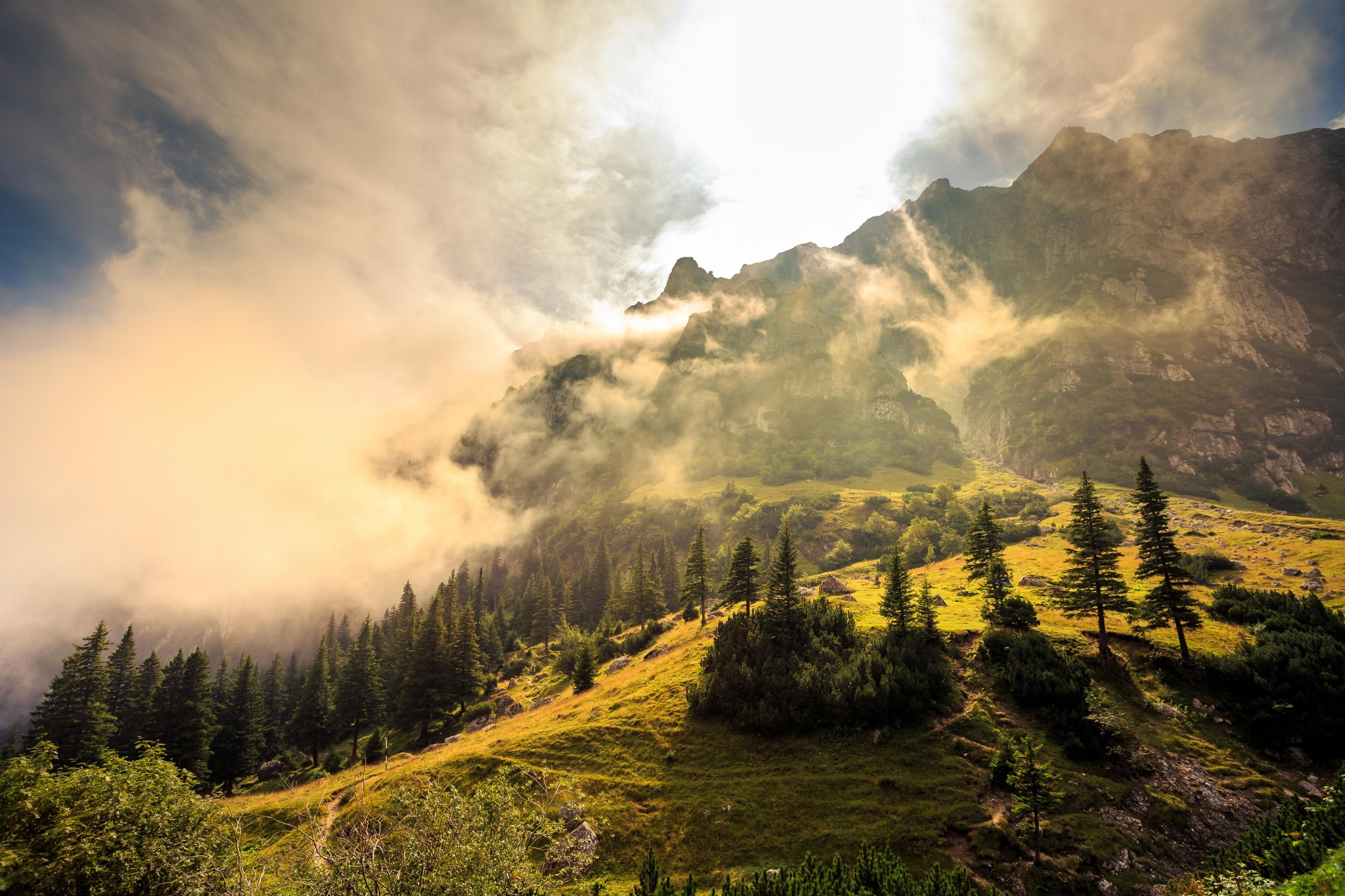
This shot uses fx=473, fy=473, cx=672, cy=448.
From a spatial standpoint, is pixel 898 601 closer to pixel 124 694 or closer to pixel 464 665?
pixel 464 665

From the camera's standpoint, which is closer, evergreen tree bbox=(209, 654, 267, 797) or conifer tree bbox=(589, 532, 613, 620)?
evergreen tree bbox=(209, 654, 267, 797)

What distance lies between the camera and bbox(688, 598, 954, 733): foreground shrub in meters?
41.7

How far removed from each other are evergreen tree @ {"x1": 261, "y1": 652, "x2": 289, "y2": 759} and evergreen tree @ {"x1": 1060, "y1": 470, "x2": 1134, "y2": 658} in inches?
4463

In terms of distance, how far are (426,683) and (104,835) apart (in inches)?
2198

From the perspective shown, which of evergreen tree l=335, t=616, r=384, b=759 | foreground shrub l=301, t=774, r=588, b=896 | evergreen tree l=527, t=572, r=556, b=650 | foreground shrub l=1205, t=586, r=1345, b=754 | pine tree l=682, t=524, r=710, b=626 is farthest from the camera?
evergreen tree l=527, t=572, r=556, b=650

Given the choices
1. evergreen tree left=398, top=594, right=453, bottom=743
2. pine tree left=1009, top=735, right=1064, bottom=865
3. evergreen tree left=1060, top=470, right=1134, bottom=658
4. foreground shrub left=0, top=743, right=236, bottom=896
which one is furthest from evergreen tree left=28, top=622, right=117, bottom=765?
evergreen tree left=1060, top=470, right=1134, bottom=658

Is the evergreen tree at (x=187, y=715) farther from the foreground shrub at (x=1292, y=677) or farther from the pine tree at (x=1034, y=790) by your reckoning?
the foreground shrub at (x=1292, y=677)

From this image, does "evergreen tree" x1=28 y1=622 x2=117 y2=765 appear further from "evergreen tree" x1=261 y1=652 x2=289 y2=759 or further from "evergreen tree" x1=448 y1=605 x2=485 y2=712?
"evergreen tree" x1=448 y1=605 x2=485 y2=712

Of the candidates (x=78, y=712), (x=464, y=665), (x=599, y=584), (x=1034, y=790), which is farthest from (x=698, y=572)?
(x=78, y=712)

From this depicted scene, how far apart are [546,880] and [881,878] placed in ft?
50.3

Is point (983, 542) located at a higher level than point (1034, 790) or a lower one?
higher

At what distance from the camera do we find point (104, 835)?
63.5ft

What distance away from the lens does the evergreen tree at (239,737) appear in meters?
64.4

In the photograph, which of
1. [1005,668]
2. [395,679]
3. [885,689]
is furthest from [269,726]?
[1005,668]
